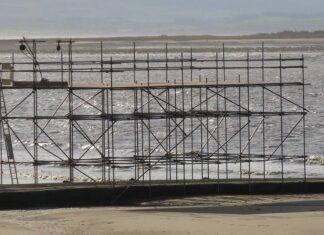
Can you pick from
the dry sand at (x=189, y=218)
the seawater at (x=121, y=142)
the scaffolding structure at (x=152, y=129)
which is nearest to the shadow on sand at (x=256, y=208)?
the dry sand at (x=189, y=218)

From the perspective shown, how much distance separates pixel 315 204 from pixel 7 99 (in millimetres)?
28925

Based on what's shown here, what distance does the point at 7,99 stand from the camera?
52344mm

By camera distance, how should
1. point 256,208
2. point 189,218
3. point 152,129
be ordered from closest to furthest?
point 189,218, point 256,208, point 152,129

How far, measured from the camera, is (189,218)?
2341 centimetres

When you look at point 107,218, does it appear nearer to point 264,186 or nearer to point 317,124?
point 264,186

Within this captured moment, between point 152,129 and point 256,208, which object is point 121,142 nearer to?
point 152,129

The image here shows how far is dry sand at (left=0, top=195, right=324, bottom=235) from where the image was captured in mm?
22266

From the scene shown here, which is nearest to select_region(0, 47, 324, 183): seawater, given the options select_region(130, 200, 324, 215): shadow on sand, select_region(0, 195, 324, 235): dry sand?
select_region(0, 195, 324, 235): dry sand

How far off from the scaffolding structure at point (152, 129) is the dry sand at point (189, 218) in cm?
158

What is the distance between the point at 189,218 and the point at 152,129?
56.8 ft

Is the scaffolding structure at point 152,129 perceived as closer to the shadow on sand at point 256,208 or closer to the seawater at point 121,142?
the seawater at point 121,142

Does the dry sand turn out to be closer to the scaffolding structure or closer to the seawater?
the scaffolding structure

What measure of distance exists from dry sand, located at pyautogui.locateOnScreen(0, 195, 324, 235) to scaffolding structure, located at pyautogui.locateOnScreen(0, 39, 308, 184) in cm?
158

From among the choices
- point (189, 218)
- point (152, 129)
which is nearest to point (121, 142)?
point (152, 129)
